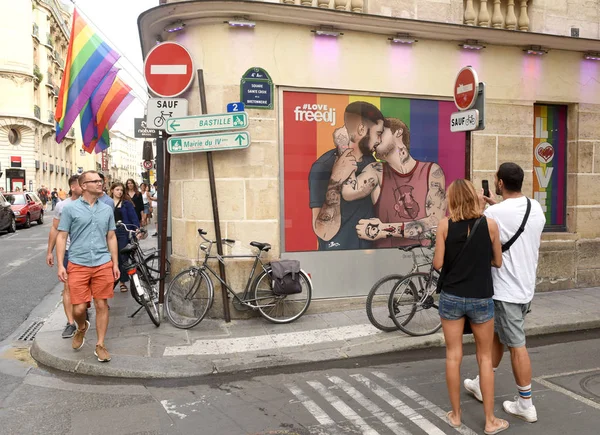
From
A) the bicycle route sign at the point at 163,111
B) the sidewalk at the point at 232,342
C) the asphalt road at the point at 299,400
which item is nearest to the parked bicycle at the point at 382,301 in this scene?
the sidewalk at the point at 232,342

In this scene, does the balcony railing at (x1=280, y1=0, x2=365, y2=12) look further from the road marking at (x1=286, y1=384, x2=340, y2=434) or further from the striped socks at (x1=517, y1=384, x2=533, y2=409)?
the striped socks at (x1=517, y1=384, x2=533, y2=409)

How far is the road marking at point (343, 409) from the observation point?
373cm

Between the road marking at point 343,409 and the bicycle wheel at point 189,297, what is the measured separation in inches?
82.4

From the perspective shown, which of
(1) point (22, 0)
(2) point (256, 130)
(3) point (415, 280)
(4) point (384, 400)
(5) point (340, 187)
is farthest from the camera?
(1) point (22, 0)

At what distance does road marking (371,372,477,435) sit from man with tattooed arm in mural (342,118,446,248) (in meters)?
2.78

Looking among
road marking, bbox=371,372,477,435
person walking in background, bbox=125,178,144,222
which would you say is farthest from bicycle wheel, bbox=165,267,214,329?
person walking in background, bbox=125,178,144,222

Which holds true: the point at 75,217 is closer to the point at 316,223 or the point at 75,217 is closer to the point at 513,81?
the point at 316,223

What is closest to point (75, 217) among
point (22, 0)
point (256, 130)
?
point (256, 130)

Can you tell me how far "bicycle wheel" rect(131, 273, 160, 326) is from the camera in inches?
245

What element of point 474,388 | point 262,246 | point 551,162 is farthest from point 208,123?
point 551,162

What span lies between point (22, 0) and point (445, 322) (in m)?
53.2

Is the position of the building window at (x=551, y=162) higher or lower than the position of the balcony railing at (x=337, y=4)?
lower

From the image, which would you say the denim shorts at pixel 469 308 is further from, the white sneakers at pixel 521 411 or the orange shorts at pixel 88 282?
the orange shorts at pixel 88 282

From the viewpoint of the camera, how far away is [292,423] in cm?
384
